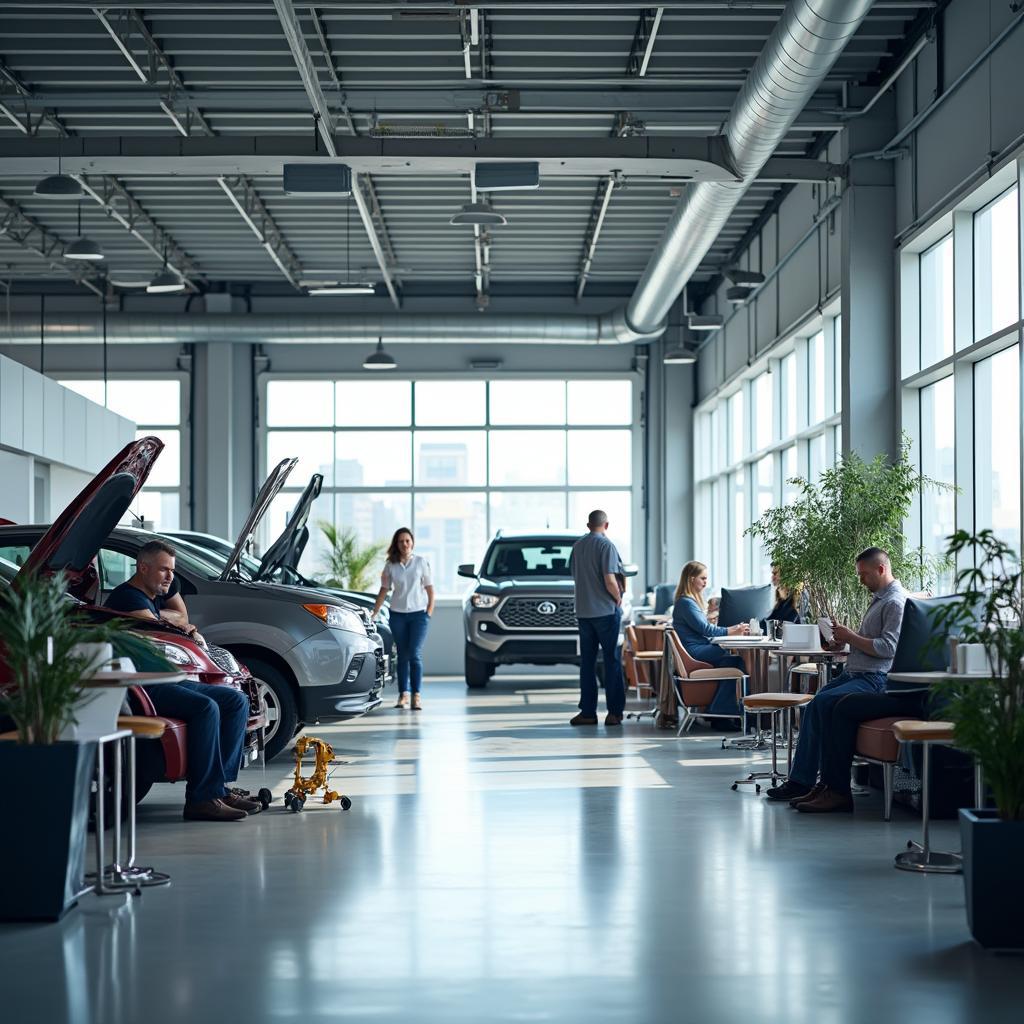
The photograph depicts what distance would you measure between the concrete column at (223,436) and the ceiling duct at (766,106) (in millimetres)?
7325

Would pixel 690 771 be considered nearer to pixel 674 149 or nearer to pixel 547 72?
pixel 674 149

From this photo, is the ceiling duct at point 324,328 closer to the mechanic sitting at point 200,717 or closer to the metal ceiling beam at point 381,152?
the metal ceiling beam at point 381,152

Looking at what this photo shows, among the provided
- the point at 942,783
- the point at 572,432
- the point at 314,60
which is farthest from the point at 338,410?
the point at 942,783

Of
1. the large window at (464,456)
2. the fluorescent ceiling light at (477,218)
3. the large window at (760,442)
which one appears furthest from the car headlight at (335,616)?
the large window at (464,456)

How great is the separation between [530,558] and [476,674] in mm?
1380

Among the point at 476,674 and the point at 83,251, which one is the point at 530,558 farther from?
the point at 83,251

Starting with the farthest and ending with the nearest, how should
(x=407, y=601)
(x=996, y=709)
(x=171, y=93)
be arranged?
1. (x=407, y=601)
2. (x=171, y=93)
3. (x=996, y=709)

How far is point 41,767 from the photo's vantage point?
14.5ft

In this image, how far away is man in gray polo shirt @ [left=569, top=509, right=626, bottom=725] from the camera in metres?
10.9

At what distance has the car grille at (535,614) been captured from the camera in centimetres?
1419

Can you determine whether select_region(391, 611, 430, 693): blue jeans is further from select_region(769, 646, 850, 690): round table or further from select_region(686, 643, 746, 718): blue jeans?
select_region(769, 646, 850, 690): round table

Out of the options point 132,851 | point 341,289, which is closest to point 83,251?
point 341,289

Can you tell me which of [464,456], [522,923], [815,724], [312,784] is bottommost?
[522,923]

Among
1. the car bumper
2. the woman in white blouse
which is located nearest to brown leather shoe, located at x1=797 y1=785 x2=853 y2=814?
the car bumper
